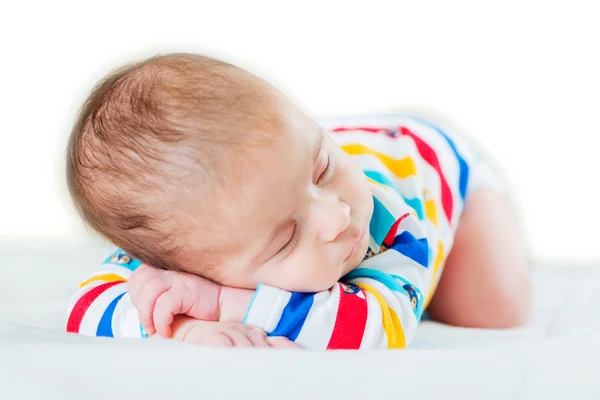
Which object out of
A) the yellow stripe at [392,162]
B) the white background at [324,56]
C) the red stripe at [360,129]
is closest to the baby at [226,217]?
the yellow stripe at [392,162]

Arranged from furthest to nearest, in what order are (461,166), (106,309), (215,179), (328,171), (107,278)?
1. (461,166)
2. (107,278)
3. (106,309)
4. (328,171)
5. (215,179)

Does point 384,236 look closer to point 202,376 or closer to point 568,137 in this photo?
point 202,376

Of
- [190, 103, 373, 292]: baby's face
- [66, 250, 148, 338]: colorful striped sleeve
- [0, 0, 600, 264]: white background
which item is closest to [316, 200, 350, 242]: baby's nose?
[190, 103, 373, 292]: baby's face

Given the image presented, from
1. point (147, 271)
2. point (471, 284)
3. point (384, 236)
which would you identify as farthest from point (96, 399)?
point (471, 284)

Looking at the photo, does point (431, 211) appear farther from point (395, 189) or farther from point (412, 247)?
point (412, 247)

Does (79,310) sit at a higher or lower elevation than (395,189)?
lower

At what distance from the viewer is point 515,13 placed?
2.47 m

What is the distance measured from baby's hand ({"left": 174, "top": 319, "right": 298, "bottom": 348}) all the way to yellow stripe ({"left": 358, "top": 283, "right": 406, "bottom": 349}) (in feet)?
0.46

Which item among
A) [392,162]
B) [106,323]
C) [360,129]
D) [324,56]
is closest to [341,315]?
[106,323]

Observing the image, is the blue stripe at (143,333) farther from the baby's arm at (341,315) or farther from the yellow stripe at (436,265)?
the yellow stripe at (436,265)

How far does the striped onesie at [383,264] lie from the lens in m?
Answer: 1.20

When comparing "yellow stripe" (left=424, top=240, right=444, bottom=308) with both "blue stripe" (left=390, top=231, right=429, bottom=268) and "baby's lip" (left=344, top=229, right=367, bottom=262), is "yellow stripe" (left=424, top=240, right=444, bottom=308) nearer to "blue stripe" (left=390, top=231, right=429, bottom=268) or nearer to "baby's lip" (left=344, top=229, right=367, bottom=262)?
"blue stripe" (left=390, top=231, right=429, bottom=268)

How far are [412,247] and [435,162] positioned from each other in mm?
343

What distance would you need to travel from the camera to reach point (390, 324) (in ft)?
4.02
